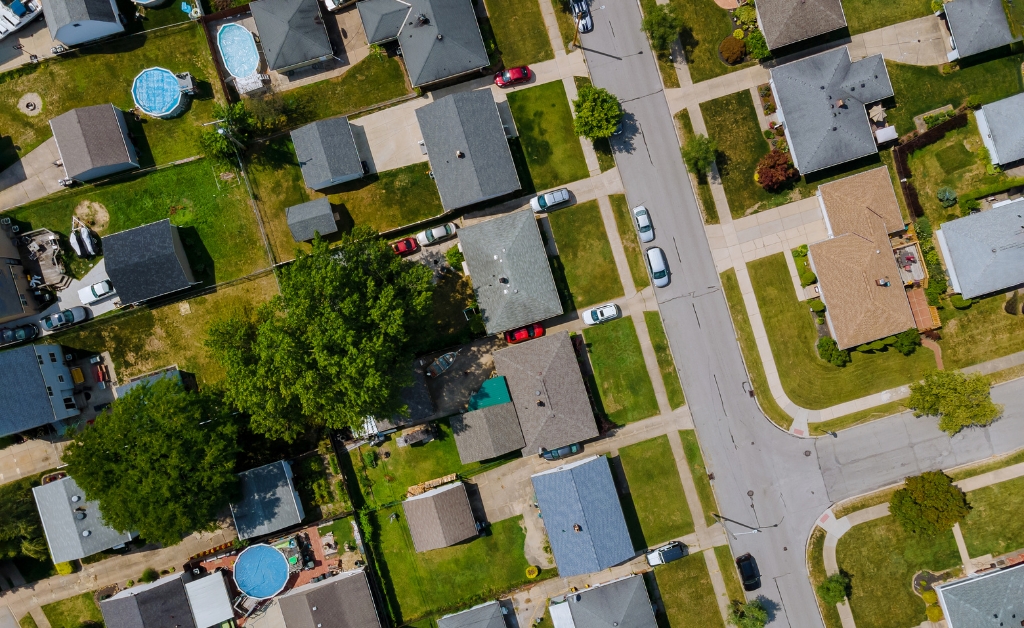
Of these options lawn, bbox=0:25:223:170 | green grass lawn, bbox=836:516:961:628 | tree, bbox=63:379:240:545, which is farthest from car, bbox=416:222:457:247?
green grass lawn, bbox=836:516:961:628

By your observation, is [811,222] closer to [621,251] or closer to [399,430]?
[621,251]

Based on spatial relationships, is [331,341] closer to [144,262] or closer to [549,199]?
[144,262]

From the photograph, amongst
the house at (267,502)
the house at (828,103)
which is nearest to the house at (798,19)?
the house at (828,103)

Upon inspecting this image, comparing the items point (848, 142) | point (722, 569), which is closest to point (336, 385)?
point (722, 569)

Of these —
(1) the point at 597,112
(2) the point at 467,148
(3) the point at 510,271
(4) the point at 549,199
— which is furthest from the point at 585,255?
(2) the point at 467,148

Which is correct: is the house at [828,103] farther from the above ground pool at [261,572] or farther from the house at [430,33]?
the above ground pool at [261,572]

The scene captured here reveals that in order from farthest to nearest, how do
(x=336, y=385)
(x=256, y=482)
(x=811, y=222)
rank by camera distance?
(x=811, y=222) → (x=256, y=482) → (x=336, y=385)
